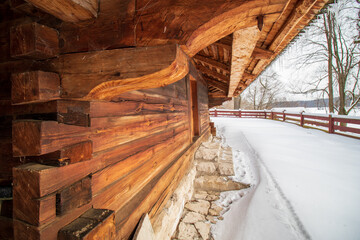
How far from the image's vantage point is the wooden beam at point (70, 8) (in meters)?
0.82

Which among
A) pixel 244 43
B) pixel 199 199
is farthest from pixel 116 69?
pixel 199 199

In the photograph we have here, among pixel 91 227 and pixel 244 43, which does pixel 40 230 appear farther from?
pixel 244 43

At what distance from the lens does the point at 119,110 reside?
58.2 inches

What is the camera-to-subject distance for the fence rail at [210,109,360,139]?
766 centimetres

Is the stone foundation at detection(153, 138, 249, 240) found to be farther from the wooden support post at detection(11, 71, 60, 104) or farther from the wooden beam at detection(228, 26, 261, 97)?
the wooden beam at detection(228, 26, 261, 97)

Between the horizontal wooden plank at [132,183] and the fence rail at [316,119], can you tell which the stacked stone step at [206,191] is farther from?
the fence rail at [316,119]

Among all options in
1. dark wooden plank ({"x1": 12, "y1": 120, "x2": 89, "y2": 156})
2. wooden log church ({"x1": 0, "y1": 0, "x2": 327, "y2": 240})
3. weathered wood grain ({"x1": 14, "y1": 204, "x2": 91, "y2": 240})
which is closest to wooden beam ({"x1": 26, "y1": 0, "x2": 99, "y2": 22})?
wooden log church ({"x1": 0, "y1": 0, "x2": 327, "y2": 240})

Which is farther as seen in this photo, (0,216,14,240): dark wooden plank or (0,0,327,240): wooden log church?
(0,216,14,240): dark wooden plank

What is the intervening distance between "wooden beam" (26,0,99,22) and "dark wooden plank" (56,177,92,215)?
1.01m

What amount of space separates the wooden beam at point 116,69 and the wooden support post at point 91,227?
78 centimetres

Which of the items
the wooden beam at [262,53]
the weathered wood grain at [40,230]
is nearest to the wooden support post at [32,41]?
the weathered wood grain at [40,230]

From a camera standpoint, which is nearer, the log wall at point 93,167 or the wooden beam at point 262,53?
the log wall at point 93,167

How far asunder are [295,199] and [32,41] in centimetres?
431

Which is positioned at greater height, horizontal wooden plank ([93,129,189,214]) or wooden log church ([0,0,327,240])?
wooden log church ([0,0,327,240])
